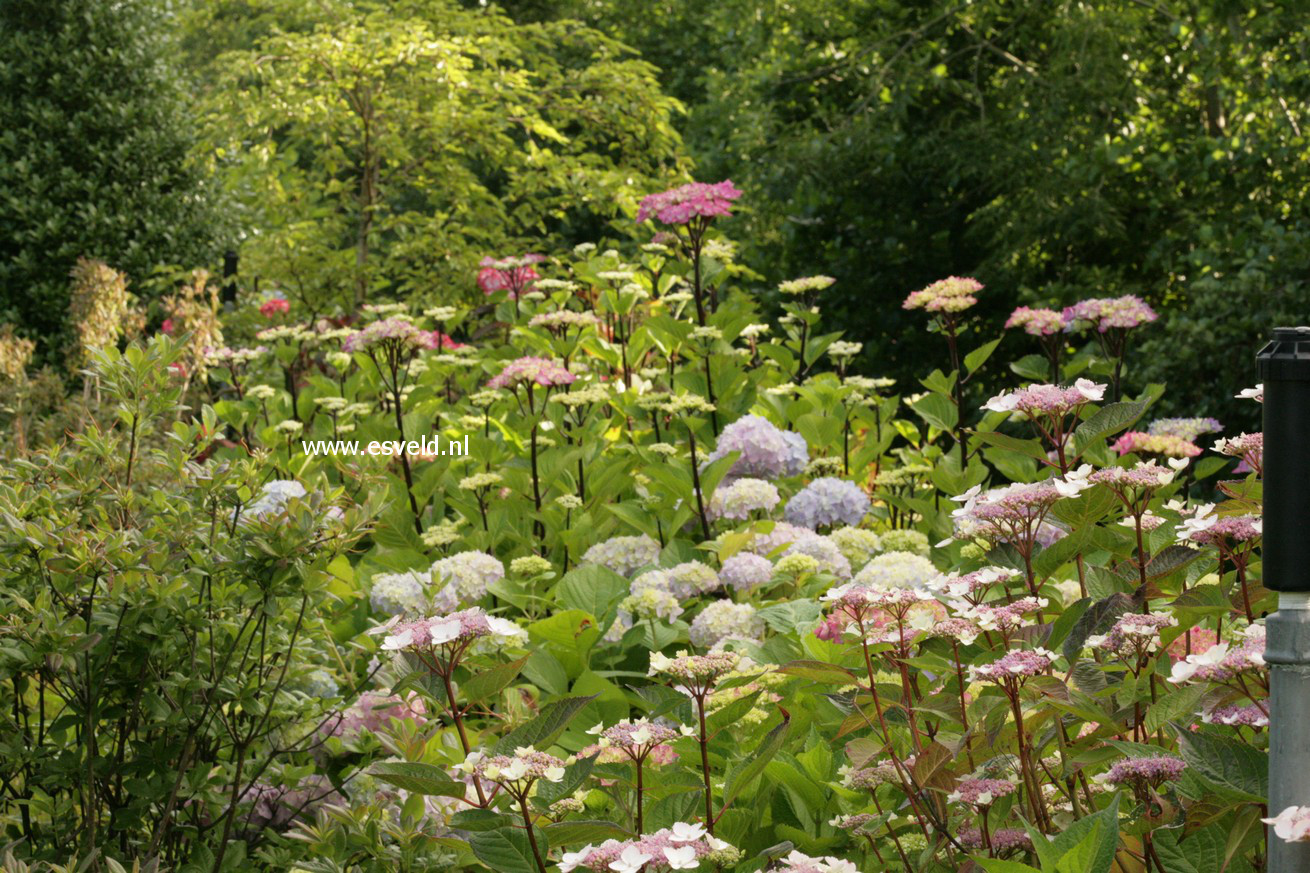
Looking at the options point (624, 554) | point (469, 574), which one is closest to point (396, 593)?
point (469, 574)

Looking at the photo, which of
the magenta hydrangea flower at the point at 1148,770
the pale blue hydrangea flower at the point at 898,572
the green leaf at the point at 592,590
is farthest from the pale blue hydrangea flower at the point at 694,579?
the magenta hydrangea flower at the point at 1148,770

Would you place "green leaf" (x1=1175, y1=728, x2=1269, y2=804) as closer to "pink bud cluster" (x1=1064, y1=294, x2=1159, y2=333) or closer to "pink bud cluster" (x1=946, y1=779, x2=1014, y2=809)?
"pink bud cluster" (x1=946, y1=779, x2=1014, y2=809)

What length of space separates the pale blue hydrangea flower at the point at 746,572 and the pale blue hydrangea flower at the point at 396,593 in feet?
2.25

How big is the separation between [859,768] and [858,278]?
7616 millimetres

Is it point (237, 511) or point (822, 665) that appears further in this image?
point (237, 511)

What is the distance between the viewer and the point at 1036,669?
4.38 ft

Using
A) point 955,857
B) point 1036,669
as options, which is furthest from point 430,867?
point 1036,669

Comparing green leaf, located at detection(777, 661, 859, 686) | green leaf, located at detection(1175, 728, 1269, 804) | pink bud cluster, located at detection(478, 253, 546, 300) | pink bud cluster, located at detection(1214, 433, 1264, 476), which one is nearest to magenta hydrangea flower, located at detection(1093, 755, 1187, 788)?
green leaf, located at detection(1175, 728, 1269, 804)

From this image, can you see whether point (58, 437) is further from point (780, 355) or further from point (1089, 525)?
point (1089, 525)

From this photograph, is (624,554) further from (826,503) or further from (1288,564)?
(1288,564)

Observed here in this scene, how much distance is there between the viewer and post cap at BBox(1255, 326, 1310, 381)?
1085 millimetres

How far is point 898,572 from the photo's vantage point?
259cm

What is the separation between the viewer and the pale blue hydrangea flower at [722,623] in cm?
257

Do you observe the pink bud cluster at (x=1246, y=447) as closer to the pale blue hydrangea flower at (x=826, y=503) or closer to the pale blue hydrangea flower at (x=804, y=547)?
the pale blue hydrangea flower at (x=804, y=547)
